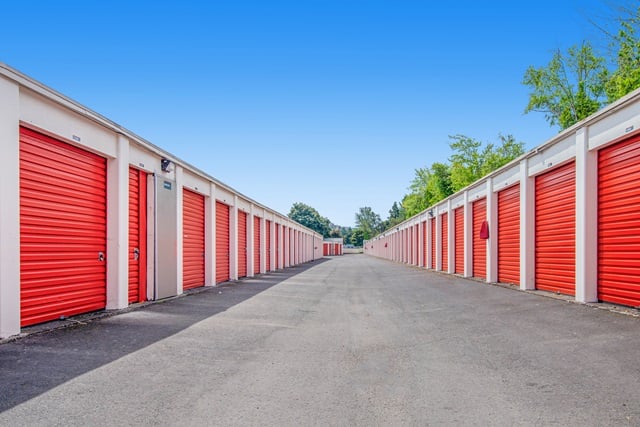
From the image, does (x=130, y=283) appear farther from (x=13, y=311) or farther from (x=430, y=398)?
(x=430, y=398)

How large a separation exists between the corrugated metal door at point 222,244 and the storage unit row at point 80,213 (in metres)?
2.33

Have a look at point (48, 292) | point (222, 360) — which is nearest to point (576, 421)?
point (222, 360)

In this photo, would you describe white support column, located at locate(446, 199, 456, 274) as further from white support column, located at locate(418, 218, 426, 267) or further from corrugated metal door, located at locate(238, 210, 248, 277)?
corrugated metal door, located at locate(238, 210, 248, 277)

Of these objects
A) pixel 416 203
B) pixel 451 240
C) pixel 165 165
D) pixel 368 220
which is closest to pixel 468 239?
pixel 451 240

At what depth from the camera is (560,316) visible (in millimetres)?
Answer: 7887

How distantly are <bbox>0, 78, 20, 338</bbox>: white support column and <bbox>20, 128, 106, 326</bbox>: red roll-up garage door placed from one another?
469 millimetres

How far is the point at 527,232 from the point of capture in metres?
13.0

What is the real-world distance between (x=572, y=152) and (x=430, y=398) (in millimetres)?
8542

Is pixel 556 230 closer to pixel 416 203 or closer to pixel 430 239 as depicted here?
pixel 430 239

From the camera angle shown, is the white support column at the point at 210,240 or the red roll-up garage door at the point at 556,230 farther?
the white support column at the point at 210,240

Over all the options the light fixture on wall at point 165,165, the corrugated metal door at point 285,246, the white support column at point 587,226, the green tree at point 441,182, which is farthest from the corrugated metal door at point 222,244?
the green tree at point 441,182

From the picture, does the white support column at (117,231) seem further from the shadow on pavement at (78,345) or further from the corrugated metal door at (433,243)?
the corrugated metal door at (433,243)

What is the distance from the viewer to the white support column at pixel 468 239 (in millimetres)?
19359

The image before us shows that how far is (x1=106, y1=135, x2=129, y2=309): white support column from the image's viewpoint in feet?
28.9
